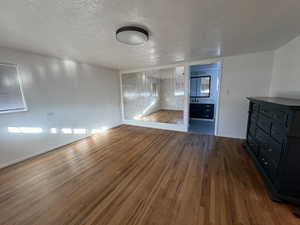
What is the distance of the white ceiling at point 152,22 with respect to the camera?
1199mm

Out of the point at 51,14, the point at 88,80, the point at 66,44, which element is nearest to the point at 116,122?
the point at 88,80

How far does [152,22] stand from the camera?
1.52 meters

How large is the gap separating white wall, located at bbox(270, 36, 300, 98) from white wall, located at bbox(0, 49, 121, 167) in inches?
179

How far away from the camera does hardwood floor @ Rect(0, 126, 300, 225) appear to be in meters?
1.27

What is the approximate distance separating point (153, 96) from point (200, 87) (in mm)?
2254

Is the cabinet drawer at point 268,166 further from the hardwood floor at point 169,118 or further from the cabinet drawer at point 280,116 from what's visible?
the hardwood floor at point 169,118

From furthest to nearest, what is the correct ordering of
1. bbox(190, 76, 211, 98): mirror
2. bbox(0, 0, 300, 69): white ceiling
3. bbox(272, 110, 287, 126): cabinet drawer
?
bbox(190, 76, 211, 98): mirror
bbox(272, 110, 287, 126): cabinet drawer
bbox(0, 0, 300, 69): white ceiling

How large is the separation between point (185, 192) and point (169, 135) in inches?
82.5

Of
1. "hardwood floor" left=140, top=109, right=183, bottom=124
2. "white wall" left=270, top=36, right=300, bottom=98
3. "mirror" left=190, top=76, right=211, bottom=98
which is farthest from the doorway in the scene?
"white wall" left=270, top=36, right=300, bottom=98

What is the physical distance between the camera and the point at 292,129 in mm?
1243

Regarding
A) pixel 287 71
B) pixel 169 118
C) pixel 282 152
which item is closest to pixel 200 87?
pixel 169 118

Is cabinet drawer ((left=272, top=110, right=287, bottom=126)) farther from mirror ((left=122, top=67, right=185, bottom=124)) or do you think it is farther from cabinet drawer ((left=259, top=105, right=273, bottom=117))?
mirror ((left=122, top=67, right=185, bottom=124))

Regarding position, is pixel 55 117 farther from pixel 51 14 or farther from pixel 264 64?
pixel 264 64

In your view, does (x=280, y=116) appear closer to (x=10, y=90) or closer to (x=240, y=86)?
(x=240, y=86)
